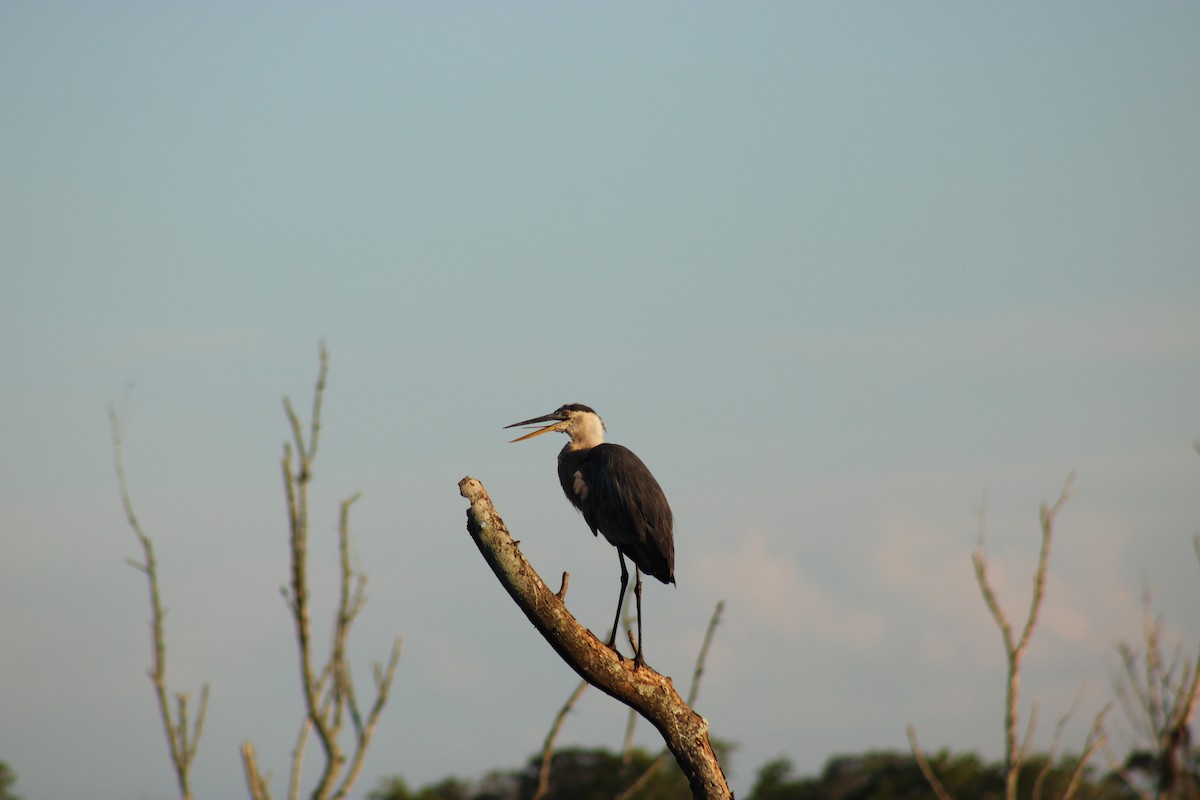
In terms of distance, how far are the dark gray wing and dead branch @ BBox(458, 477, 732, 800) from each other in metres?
2.51

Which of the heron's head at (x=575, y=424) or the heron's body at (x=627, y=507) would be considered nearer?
the heron's body at (x=627, y=507)

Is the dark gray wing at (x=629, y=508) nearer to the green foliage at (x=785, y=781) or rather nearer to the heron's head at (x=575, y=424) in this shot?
the heron's head at (x=575, y=424)

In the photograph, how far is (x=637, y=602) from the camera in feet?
33.6

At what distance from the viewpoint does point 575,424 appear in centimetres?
1169

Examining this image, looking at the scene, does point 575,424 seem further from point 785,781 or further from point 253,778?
point 785,781

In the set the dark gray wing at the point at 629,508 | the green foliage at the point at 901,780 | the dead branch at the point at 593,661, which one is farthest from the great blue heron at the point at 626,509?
the green foliage at the point at 901,780

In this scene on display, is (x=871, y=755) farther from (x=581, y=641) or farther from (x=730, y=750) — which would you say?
(x=581, y=641)

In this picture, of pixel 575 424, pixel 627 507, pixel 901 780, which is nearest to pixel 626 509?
pixel 627 507

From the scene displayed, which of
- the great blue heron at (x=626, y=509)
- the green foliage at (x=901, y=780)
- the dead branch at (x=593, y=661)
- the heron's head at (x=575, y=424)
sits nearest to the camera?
the dead branch at (x=593, y=661)

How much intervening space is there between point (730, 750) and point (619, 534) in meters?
26.5

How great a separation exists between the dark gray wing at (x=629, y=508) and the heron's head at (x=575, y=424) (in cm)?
117

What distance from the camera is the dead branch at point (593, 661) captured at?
22.7ft

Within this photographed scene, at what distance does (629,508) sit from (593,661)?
9.30ft

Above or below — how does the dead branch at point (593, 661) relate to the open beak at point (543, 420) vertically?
below
